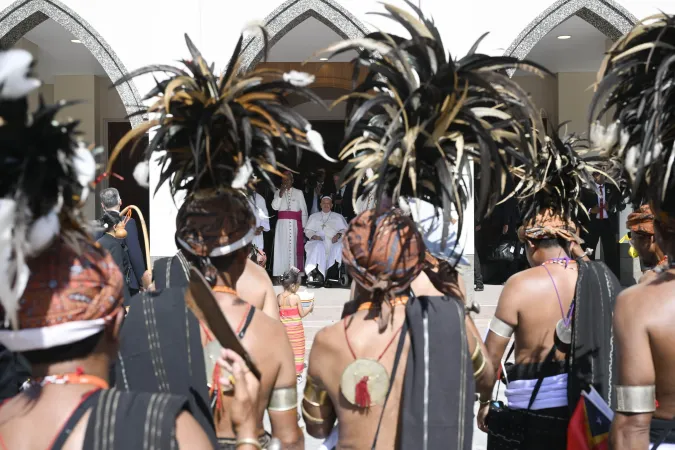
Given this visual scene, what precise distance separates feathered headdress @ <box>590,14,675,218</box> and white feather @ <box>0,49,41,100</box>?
1.69 meters

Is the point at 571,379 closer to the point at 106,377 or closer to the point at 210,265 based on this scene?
the point at 210,265

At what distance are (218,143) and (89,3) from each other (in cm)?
947

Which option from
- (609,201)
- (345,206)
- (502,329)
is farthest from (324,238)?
(502,329)

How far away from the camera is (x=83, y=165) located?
163cm

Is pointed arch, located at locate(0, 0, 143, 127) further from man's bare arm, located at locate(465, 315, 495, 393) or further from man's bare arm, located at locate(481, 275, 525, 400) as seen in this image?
man's bare arm, located at locate(465, 315, 495, 393)

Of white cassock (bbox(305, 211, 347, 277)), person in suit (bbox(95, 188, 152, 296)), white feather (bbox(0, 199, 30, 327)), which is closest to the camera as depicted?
white feather (bbox(0, 199, 30, 327))

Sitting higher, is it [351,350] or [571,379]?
[351,350]

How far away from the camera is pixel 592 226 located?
12203 millimetres

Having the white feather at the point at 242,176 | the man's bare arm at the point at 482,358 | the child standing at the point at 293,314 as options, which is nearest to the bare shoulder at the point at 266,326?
the white feather at the point at 242,176

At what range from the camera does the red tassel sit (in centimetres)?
235

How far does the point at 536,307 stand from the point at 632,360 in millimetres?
1410

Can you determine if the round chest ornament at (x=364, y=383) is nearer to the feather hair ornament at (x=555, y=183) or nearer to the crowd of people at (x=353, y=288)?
the crowd of people at (x=353, y=288)

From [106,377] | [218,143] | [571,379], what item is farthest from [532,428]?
[106,377]

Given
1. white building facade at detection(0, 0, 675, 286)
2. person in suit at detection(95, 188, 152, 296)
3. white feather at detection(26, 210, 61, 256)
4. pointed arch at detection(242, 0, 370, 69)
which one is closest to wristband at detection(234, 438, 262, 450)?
white feather at detection(26, 210, 61, 256)
